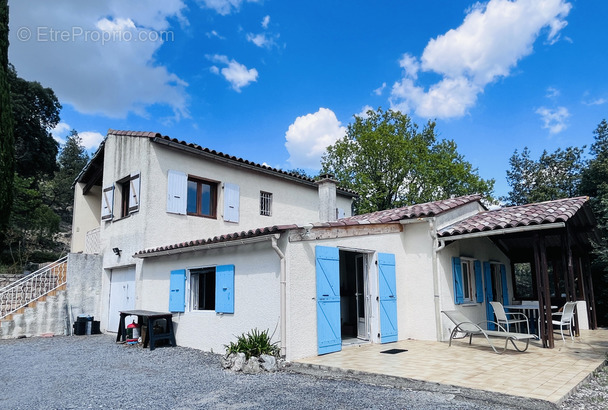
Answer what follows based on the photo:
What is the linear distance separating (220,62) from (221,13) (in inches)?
91.6

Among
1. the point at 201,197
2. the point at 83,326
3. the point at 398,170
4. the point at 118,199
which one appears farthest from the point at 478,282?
the point at 398,170

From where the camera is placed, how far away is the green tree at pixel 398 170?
29.5 m

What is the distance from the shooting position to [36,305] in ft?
40.2

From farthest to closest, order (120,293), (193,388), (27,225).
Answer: (27,225) → (120,293) → (193,388)

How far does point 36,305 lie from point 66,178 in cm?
2510

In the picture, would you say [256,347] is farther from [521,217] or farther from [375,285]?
[521,217]

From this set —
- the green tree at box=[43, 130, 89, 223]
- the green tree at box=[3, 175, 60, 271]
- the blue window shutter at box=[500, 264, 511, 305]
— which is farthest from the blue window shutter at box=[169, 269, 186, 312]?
the green tree at box=[43, 130, 89, 223]

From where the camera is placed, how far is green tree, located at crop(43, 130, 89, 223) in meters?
31.2

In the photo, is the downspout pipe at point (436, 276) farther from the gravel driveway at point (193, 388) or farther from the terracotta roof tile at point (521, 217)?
the gravel driveway at point (193, 388)

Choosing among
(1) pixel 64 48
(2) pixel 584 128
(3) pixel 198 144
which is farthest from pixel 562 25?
(1) pixel 64 48

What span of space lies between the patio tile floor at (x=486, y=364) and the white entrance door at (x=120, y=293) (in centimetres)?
736

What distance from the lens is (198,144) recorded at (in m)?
12.7

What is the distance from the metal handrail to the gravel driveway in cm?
495

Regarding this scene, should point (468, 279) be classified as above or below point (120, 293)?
above
